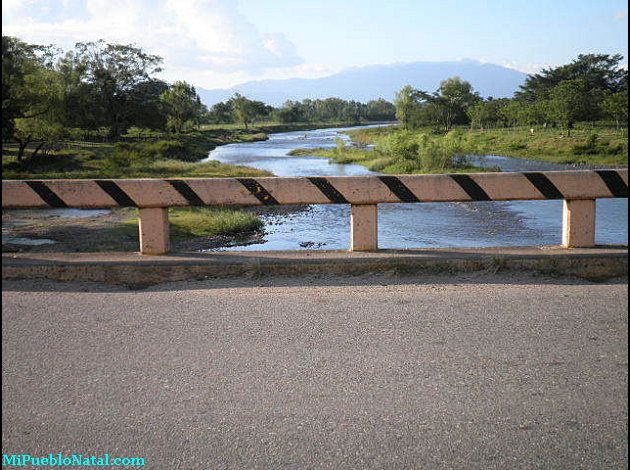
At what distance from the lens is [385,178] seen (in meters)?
6.55

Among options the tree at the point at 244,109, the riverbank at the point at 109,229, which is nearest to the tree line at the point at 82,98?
the riverbank at the point at 109,229

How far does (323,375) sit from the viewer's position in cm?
394

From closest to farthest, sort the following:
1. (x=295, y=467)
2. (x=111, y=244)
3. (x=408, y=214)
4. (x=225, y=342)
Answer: (x=295, y=467), (x=225, y=342), (x=111, y=244), (x=408, y=214)

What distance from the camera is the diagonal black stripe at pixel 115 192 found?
650cm

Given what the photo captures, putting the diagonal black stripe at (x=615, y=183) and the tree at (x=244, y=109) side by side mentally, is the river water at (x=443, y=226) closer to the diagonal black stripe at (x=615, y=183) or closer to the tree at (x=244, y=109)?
the diagonal black stripe at (x=615, y=183)

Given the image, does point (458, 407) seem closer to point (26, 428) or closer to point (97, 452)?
point (97, 452)

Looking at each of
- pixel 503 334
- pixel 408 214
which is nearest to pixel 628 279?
pixel 503 334

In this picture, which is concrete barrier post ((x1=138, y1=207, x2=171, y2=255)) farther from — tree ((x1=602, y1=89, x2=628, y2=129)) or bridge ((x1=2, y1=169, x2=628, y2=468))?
tree ((x1=602, y1=89, x2=628, y2=129))

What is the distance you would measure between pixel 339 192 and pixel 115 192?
215 centimetres

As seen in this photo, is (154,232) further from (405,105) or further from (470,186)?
(405,105)

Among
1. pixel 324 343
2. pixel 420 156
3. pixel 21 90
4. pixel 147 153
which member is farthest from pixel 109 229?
pixel 147 153

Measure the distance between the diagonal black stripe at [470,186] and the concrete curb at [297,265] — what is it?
60 cm

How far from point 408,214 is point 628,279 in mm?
17619

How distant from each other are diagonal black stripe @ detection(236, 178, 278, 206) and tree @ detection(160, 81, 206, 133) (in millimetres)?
71659
